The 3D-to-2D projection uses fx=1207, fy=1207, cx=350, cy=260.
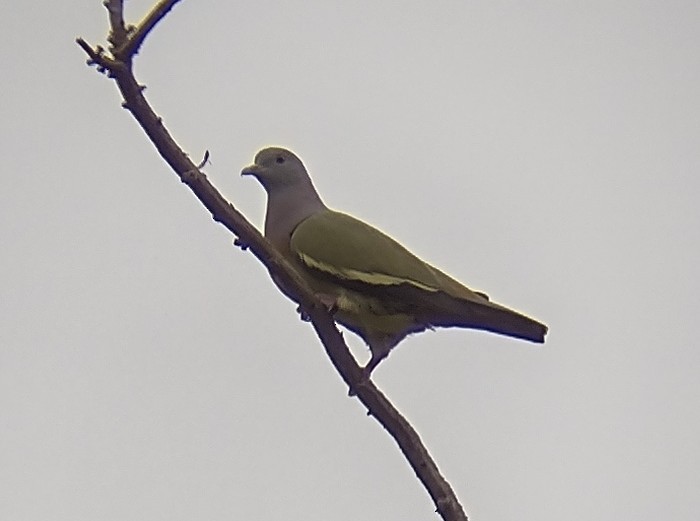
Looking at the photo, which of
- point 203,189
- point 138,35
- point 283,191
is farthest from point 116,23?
point 283,191

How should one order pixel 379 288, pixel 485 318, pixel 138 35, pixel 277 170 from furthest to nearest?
pixel 277 170
pixel 379 288
pixel 485 318
pixel 138 35

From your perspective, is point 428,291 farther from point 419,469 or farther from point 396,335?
point 419,469

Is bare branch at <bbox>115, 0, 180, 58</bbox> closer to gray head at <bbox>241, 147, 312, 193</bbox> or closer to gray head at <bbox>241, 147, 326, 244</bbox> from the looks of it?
gray head at <bbox>241, 147, 326, 244</bbox>

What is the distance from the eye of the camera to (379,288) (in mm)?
5332

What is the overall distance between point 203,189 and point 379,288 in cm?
174

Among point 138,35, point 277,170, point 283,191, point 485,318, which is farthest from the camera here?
point 277,170

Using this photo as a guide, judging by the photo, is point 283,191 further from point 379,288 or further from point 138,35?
point 138,35

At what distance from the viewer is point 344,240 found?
564 centimetres

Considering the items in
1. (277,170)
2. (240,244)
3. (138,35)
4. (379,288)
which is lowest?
(240,244)

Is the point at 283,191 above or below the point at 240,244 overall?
above

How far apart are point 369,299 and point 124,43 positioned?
6.90 feet

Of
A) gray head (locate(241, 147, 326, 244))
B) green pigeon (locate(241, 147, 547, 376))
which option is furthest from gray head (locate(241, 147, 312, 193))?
green pigeon (locate(241, 147, 547, 376))

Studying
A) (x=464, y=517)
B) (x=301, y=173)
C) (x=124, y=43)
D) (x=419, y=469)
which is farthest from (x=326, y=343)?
(x=301, y=173)

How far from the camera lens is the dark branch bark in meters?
3.59
